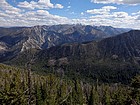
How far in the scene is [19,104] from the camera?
93.4ft

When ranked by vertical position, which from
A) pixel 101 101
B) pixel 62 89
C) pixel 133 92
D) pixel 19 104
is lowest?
pixel 101 101

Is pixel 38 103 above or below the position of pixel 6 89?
below

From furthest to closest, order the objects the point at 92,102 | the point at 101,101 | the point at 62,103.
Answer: the point at 101,101, the point at 92,102, the point at 62,103

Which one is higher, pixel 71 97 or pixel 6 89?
pixel 6 89

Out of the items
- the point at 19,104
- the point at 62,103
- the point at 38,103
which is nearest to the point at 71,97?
the point at 62,103

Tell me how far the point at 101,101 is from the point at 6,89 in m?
127

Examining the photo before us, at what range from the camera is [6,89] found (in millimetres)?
27688

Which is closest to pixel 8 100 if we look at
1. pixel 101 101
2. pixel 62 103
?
pixel 62 103

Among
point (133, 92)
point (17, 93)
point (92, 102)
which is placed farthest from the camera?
point (92, 102)

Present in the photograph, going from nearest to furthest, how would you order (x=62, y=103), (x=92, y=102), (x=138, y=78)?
1. (x=138, y=78)
2. (x=62, y=103)
3. (x=92, y=102)

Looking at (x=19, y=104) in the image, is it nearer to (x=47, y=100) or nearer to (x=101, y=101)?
(x=47, y=100)

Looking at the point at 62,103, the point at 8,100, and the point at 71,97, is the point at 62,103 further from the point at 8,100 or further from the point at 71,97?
the point at 8,100

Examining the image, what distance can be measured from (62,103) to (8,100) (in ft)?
325

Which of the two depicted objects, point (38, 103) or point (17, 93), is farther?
point (38, 103)
